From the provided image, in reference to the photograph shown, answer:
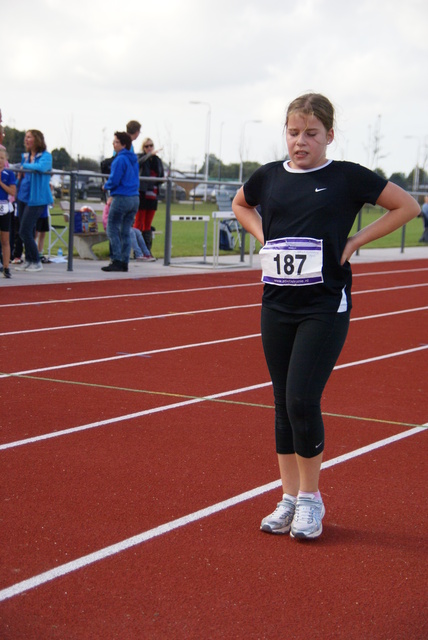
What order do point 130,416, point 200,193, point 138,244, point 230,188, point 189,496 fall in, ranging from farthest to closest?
point 200,193 → point 230,188 → point 138,244 → point 130,416 → point 189,496

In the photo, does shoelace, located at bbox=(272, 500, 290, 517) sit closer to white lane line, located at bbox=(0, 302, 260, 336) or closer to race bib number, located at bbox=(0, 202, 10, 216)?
white lane line, located at bbox=(0, 302, 260, 336)

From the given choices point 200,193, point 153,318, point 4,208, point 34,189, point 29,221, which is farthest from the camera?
point 200,193

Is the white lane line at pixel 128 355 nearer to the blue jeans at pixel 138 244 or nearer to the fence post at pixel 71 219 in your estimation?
the fence post at pixel 71 219

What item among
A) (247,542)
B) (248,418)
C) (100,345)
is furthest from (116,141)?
(247,542)

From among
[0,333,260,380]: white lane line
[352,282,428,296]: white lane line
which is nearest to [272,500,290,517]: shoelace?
[0,333,260,380]: white lane line

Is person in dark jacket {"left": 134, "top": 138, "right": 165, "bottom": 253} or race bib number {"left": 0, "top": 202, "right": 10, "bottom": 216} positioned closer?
race bib number {"left": 0, "top": 202, "right": 10, "bottom": 216}

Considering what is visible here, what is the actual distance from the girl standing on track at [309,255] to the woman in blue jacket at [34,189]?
10008mm

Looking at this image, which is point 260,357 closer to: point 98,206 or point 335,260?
point 335,260

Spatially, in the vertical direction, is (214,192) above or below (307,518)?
above

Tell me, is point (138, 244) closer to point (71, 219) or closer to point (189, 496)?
point (71, 219)

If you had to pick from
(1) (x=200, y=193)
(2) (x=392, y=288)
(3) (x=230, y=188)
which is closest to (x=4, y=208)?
(2) (x=392, y=288)

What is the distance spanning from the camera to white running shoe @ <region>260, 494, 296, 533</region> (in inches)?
169

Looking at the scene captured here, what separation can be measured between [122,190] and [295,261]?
433 inches

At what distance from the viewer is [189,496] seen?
15.4ft
